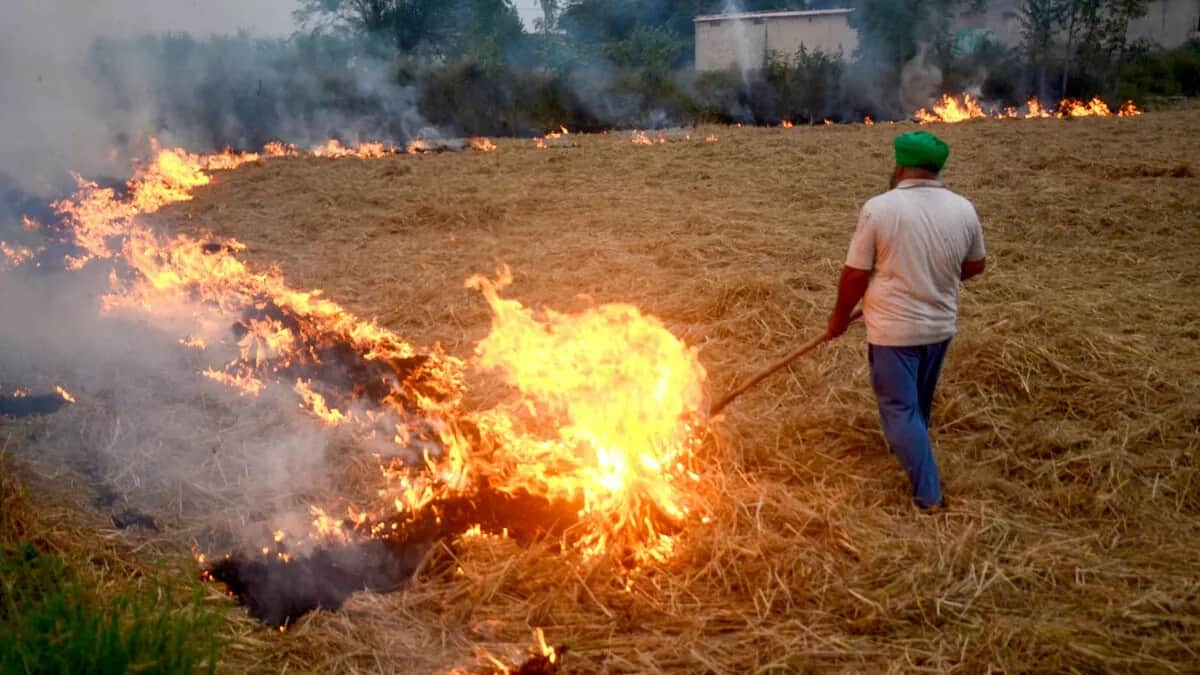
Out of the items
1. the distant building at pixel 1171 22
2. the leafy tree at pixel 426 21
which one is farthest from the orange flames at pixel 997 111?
the leafy tree at pixel 426 21

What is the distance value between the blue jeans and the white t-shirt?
75 mm

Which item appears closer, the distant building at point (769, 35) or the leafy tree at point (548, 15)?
the distant building at point (769, 35)

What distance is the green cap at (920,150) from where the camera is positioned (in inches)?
144

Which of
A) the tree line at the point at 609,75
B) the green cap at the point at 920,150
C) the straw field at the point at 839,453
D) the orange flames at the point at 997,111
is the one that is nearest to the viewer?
the straw field at the point at 839,453

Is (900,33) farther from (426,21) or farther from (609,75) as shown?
(426,21)

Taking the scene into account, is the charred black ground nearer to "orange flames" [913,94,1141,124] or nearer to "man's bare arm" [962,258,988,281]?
"man's bare arm" [962,258,988,281]

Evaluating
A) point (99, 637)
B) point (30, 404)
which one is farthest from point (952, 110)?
point (99, 637)

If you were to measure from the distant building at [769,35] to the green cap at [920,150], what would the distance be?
78.7 ft

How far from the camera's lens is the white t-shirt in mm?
3682

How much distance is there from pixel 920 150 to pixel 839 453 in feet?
5.14

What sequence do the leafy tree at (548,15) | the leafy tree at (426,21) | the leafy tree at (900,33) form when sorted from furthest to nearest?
1. the leafy tree at (548,15)
2. the leafy tree at (426,21)
3. the leafy tree at (900,33)

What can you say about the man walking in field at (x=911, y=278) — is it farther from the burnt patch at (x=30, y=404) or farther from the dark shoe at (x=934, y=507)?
the burnt patch at (x=30, y=404)

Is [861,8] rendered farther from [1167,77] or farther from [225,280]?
[225,280]

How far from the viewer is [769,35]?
2742 cm
